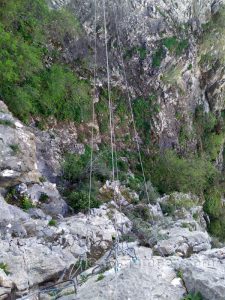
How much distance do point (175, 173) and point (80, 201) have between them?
23.8 feet

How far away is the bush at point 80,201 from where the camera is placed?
47.8 ft

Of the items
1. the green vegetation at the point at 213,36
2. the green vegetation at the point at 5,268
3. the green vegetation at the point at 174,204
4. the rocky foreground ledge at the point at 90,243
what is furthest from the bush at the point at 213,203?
the green vegetation at the point at 5,268

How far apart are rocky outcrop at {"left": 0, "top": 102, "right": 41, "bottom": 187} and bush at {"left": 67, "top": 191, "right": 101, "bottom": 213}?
1.54 metres

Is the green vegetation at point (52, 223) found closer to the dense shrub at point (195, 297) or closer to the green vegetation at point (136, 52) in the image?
the dense shrub at point (195, 297)

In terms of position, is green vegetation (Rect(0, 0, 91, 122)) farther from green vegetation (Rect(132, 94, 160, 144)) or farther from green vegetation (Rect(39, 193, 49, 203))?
green vegetation (Rect(39, 193, 49, 203))

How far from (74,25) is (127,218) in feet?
33.2

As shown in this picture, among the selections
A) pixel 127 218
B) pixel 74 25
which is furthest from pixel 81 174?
pixel 74 25

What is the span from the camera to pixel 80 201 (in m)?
14.6

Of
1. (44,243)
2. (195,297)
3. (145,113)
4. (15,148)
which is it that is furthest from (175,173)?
(195,297)

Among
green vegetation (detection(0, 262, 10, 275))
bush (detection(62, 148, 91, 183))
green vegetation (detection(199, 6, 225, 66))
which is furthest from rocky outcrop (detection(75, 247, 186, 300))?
green vegetation (detection(199, 6, 225, 66))

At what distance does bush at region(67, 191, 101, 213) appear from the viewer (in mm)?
14570

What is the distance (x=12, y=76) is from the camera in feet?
50.9

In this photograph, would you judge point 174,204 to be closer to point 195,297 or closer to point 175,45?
point 175,45

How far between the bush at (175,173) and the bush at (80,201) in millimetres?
6073
